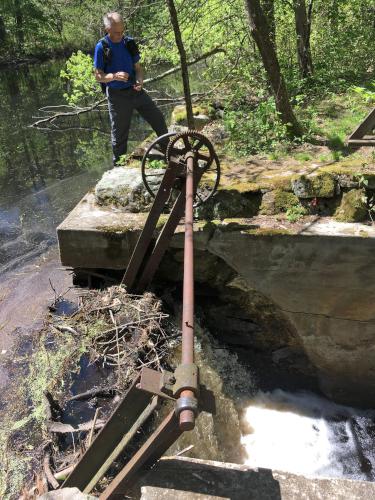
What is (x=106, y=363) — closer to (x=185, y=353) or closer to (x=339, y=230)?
(x=185, y=353)

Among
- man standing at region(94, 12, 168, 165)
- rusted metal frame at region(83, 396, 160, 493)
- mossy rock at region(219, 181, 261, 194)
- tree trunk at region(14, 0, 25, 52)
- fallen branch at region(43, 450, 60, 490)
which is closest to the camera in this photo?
rusted metal frame at region(83, 396, 160, 493)

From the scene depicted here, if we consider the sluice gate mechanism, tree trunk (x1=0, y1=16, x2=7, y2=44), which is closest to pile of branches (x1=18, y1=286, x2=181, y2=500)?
the sluice gate mechanism

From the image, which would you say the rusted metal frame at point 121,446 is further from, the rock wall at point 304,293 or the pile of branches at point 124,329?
the rock wall at point 304,293

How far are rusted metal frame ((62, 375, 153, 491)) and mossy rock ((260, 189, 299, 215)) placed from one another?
2701 millimetres

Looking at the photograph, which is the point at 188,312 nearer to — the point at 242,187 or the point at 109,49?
the point at 242,187

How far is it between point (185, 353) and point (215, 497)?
2.86ft

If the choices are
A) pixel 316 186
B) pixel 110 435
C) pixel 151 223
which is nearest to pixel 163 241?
pixel 151 223

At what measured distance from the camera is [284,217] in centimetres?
435

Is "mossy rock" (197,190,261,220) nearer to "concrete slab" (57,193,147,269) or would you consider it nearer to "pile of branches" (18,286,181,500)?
"concrete slab" (57,193,147,269)

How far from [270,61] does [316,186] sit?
225 centimetres

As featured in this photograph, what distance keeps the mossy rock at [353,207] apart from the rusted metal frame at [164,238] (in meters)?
1.48

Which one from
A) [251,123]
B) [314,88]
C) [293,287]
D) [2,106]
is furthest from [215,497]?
[2,106]

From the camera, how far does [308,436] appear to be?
4617 millimetres

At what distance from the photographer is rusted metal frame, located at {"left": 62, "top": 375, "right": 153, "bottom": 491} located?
228cm
